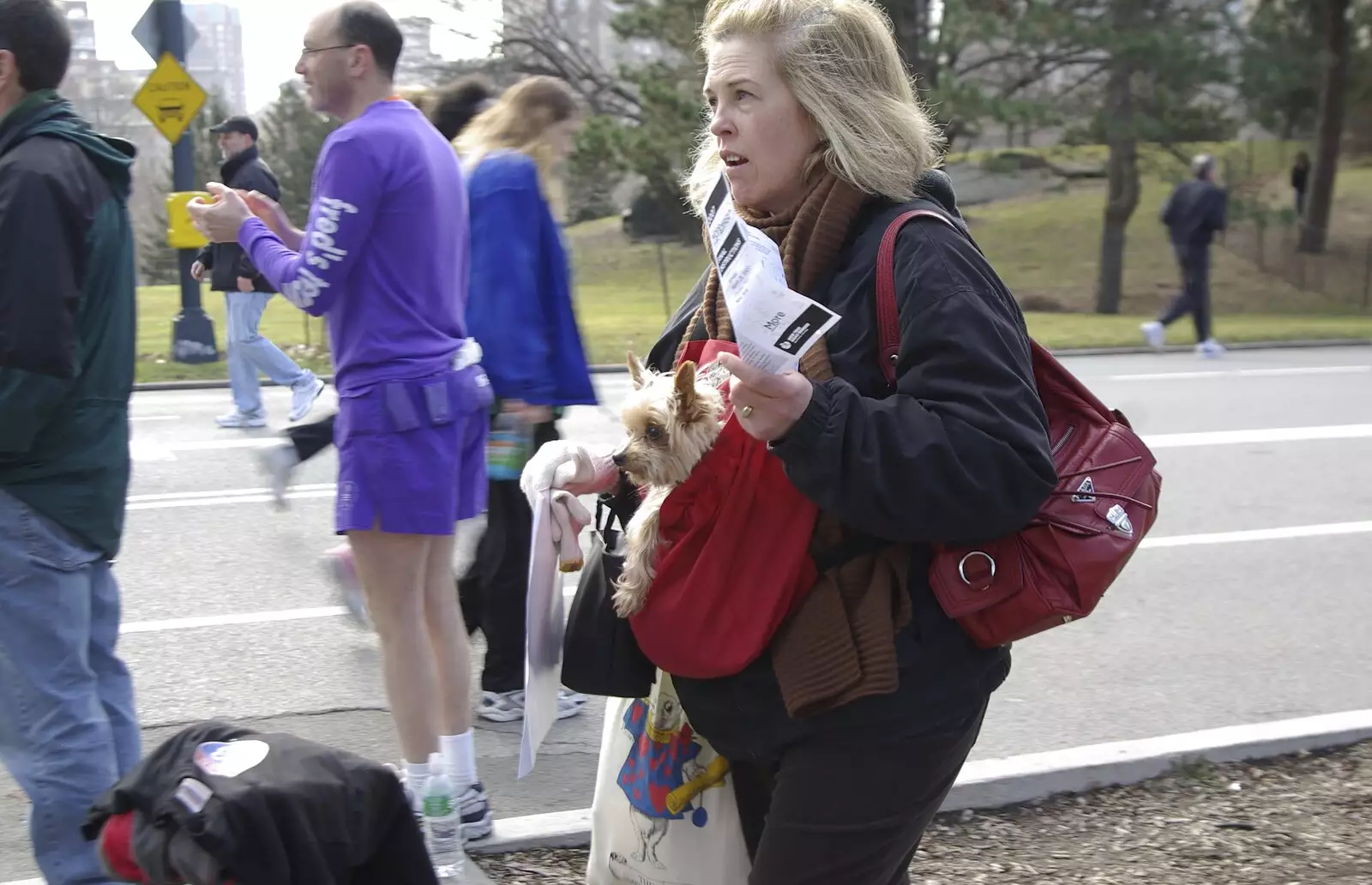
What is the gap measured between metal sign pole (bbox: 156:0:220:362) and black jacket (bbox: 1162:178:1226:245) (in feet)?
36.4

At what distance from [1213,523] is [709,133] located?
6.59m

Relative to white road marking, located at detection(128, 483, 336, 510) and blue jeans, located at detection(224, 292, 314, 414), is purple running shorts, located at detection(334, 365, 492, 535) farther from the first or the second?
blue jeans, located at detection(224, 292, 314, 414)

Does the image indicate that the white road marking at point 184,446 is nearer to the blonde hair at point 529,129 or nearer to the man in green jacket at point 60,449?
the blonde hair at point 529,129

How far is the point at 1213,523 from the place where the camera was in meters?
8.27

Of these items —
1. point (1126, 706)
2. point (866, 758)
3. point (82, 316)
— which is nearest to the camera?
point (866, 758)

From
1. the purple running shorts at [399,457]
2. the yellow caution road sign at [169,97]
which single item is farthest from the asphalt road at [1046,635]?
the yellow caution road sign at [169,97]

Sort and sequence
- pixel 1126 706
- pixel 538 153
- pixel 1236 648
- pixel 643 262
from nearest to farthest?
pixel 538 153 → pixel 1126 706 → pixel 1236 648 → pixel 643 262

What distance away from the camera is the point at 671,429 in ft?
7.06

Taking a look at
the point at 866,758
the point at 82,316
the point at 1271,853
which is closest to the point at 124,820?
the point at 866,758

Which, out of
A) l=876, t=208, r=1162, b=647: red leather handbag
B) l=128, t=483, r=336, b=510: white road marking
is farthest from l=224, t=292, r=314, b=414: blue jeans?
l=876, t=208, r=1162, b=647: red leather handbag

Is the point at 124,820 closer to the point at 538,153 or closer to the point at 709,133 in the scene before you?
the point at 709,133

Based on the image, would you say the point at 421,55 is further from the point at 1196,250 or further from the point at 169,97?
the point at 1196,250

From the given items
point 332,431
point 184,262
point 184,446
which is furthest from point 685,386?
point 184,262

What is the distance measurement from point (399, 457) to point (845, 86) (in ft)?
5.95
